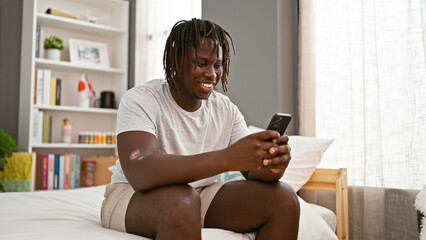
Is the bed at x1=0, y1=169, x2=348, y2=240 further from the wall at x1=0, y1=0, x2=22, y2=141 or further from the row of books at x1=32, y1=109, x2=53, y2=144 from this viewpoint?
the wall at x1=0, y1=0, x2=22, y2=141

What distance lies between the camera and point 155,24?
11.6ft

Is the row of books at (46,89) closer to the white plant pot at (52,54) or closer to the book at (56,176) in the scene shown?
the white plant pot at (52,54)

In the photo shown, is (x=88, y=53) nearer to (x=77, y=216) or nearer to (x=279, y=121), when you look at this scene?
(x=77, y=216)

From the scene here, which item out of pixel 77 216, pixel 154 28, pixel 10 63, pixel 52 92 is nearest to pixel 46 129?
pixel 52 92

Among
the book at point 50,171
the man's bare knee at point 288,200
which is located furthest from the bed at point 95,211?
the book at point 50,171

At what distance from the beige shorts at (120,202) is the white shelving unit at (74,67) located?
2319 millimetres

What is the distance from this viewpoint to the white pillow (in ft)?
5.87

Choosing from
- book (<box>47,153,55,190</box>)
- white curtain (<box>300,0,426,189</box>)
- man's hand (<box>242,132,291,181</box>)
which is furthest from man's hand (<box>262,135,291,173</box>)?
book (<box>47,153,55,190</box>)

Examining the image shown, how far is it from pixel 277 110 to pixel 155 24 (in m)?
1.71

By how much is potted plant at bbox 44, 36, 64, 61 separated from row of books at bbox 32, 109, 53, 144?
494 mm

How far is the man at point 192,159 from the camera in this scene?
95 centimetres

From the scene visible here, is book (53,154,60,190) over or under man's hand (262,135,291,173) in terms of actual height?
under

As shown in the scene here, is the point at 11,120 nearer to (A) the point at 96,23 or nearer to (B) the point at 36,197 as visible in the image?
(A) the point at 96,23

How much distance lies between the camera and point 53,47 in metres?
3.46
